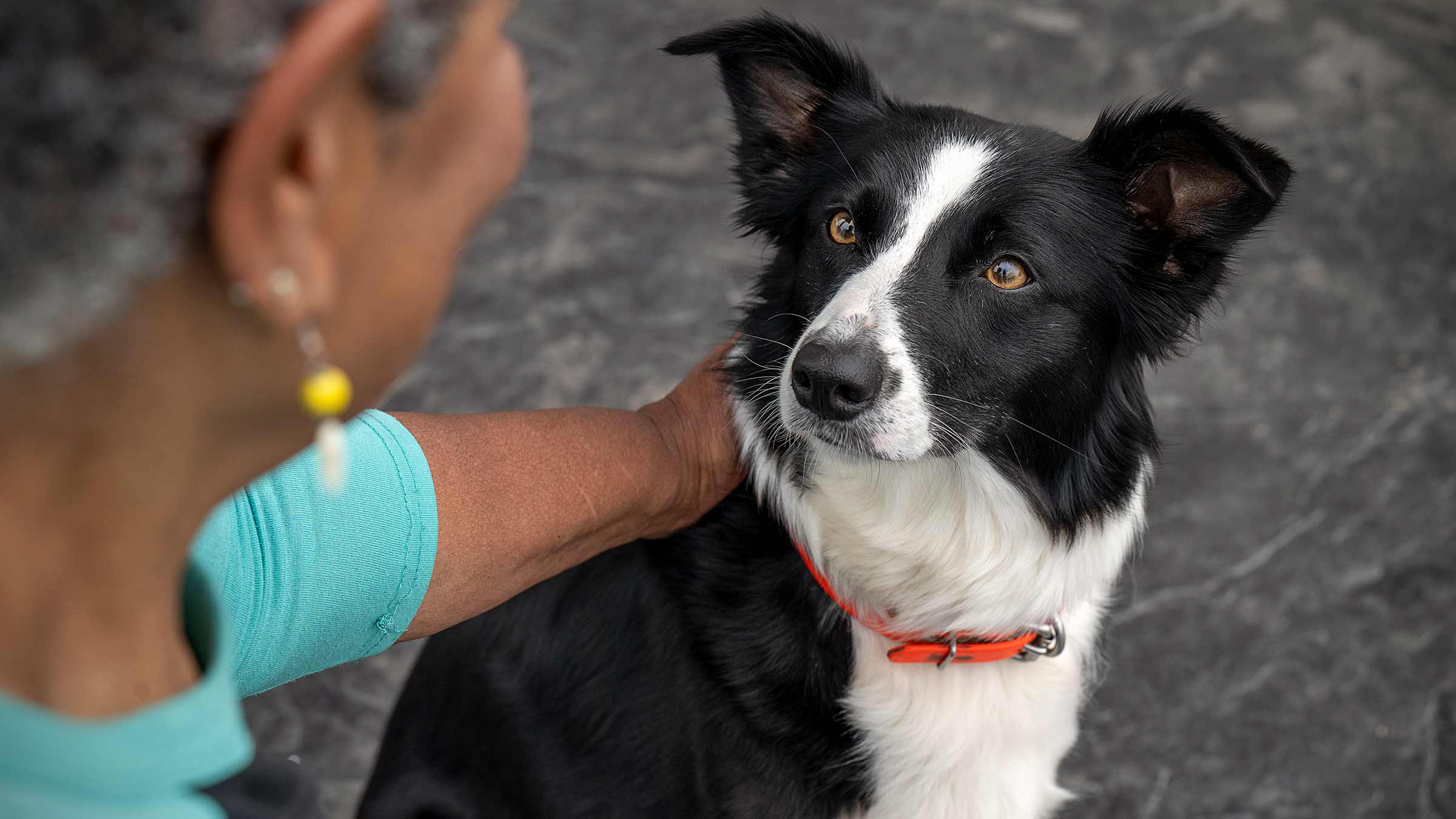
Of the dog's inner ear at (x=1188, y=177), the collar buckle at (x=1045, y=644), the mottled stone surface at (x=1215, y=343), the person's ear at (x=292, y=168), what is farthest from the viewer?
the mottled stone surface at (x=1215, y=343)

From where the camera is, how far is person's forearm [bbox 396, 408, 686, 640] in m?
1.81

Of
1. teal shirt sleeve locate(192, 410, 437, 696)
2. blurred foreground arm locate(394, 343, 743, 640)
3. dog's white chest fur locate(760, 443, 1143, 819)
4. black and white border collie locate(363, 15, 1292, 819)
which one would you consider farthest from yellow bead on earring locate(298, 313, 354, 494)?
dog's white chest fur locate(760, 443, 1143, 819)

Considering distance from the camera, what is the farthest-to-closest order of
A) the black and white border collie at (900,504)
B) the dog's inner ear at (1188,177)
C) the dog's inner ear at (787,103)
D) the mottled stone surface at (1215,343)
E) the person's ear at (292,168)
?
the mottled stone surface at (1215,343) → the dog's inner ear at (787,103) → the black and white border collie at (900,504) → the dog's inner ear at (1188,177) → the person's ear at (292,168)

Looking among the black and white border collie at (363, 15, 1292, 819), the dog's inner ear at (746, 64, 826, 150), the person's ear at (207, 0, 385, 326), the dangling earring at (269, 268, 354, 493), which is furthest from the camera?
the dog's inner ear at (746, 64, 826, 150)

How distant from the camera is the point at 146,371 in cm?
84

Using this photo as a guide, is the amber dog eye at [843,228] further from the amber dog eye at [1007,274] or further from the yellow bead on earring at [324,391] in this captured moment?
the yellow bead on earring at [324,391]

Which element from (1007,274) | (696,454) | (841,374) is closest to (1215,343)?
(1007,274)

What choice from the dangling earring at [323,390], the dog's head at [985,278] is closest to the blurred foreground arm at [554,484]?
the dog's head at [985,278]

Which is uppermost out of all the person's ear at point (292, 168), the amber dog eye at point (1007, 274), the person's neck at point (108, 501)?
the person's ear at point (292, 168)

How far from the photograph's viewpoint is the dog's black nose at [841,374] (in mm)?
1760

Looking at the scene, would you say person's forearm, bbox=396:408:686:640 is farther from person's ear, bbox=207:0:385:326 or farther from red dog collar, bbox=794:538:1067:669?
person's ear, bbox=207:0:385:326

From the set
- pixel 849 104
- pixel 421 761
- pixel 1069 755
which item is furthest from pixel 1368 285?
pixel 421 761

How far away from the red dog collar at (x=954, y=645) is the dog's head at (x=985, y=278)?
210 mm

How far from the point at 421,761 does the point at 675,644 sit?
23.2 inches
